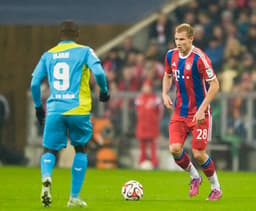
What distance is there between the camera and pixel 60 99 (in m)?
11.3

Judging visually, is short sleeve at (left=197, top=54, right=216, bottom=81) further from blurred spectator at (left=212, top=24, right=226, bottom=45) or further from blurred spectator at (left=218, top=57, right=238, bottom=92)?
blurred spectator at (left=212, top=24, right=226, bottom=45)

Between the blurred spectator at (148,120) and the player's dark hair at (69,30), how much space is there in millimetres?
11279

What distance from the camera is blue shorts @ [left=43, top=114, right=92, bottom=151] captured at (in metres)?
11.3

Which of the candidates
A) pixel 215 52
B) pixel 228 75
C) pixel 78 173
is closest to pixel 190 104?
pixel 78 173

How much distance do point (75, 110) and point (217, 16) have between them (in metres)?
13.5

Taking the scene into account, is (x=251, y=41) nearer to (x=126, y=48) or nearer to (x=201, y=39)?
(x=201, y=39)

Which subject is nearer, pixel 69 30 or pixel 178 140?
pixel 69 30

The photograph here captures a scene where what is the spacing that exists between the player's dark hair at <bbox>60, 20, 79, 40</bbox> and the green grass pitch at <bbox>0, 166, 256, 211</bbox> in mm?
1875

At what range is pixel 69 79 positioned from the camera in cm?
1127

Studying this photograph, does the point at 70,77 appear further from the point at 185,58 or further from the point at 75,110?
the point at 185,58

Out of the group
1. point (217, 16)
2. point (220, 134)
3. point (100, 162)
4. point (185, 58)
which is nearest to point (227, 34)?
point (217, 16)

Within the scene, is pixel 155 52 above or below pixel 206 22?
below

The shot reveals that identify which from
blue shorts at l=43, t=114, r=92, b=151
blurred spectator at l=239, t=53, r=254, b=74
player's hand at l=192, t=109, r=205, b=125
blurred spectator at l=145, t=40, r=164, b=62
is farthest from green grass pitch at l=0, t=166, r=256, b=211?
blurred spectator at l=145, t=40, r=164, b=62

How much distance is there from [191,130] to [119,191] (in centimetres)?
220
